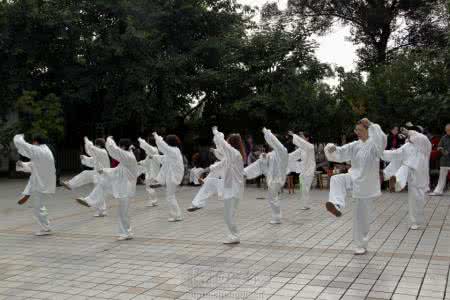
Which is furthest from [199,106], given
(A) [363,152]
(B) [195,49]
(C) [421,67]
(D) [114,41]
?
(A) [363,152]

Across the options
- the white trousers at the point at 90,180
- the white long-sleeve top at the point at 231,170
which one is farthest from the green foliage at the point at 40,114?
the white long-sleeve top at the point at 231,170

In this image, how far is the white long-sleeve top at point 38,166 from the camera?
9398mm

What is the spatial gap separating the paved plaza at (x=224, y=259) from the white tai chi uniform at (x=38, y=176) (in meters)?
0.44

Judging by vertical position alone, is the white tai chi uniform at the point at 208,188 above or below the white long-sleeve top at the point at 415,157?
below

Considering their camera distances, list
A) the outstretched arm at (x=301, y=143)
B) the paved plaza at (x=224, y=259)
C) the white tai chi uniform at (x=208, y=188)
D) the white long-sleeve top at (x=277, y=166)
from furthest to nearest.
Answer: the outstretched arm at (x=301, y=143)
the white long-sleeve top at (x=277, y=166)
the white tai chi uniform at (x=208, y=188)
the paved plaza at (x=224, y=259)

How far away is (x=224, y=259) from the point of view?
23.8 ft

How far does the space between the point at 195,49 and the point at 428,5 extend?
1036 centimetres

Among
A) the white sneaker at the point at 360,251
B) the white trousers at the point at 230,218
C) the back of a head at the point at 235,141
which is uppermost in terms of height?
the back of a head at the point at 235,141

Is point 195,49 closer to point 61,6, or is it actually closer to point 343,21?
point 61,6

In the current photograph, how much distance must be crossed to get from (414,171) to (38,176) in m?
6.73

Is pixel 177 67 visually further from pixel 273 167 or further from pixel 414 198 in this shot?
pixel 414 198

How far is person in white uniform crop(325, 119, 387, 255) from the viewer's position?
752 cm

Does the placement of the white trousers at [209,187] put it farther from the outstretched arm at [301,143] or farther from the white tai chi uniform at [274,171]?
the outstretched arm at [301,143]

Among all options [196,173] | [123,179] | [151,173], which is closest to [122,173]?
[123,179]
